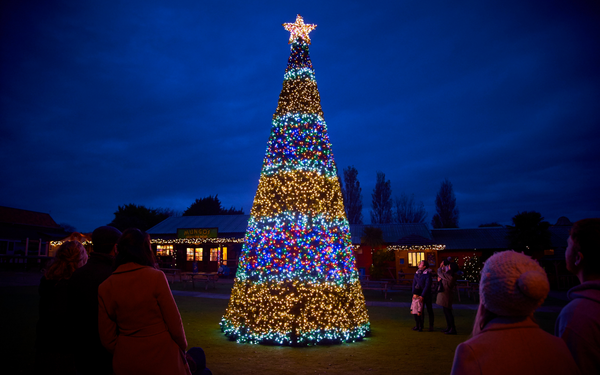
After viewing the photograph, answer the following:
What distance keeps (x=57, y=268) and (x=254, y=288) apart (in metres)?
4.80

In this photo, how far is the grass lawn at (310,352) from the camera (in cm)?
605

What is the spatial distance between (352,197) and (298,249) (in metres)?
36.3

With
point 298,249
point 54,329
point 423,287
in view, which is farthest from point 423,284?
point 54,329

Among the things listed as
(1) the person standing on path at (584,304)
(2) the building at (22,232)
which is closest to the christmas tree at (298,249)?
(1) the person standing on path at (584,304)

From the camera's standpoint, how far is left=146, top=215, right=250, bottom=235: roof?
3099 centimetres

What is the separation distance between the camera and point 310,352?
23.2ft

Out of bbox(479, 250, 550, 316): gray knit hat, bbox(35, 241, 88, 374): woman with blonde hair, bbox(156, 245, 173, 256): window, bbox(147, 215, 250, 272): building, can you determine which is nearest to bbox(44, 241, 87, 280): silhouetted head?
bbox(35, 241, 88, 374): woman with blonde hair

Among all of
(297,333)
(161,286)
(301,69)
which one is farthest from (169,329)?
(301,69)

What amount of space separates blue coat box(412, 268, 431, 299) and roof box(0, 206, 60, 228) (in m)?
45.6

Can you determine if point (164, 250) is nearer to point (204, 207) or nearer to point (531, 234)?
point (204, 207)

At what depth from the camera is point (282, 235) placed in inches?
315

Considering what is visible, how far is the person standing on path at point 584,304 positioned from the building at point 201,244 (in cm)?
2663

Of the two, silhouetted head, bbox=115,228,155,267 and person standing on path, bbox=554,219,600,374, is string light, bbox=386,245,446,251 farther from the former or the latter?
silhouetted head, bbox=115,228,155,267

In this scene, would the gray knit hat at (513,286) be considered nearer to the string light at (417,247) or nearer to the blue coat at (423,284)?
the blue coat at (423,284)
